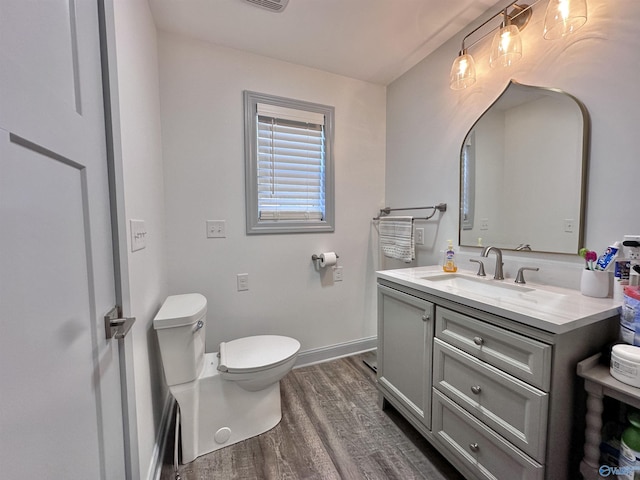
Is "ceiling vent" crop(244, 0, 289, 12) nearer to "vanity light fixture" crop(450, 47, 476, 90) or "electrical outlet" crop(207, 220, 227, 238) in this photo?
"vanity light fixture" crop(450, 47, 476, 90)

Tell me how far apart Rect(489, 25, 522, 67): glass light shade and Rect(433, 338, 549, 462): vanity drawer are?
148 cm

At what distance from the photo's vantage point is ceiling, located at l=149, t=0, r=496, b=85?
4.81ft

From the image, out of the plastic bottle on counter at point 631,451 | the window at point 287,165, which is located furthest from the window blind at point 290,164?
the plastic bottle on counter at point 631,451

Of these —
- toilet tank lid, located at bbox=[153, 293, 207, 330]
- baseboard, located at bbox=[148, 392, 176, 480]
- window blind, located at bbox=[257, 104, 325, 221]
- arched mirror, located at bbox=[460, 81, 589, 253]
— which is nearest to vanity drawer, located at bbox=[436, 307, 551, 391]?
arched mirror, located at bbox=[460, 81, 589, 253]

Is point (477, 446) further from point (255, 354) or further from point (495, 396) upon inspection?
point (255, 354)

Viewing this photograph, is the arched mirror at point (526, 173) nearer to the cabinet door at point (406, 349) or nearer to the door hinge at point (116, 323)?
the cabinet door at point (406, 349)

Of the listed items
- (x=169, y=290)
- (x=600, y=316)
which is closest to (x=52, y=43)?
(x=169, y=290)

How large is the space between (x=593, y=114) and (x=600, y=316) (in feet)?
2.83

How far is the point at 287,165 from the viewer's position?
6.72ft

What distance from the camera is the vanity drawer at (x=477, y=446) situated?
938 mm

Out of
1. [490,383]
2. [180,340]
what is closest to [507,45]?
[490,383]

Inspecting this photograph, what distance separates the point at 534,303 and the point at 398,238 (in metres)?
1.06

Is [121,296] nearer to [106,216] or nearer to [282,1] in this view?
[106,216]

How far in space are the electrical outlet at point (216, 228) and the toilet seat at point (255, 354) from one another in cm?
72
